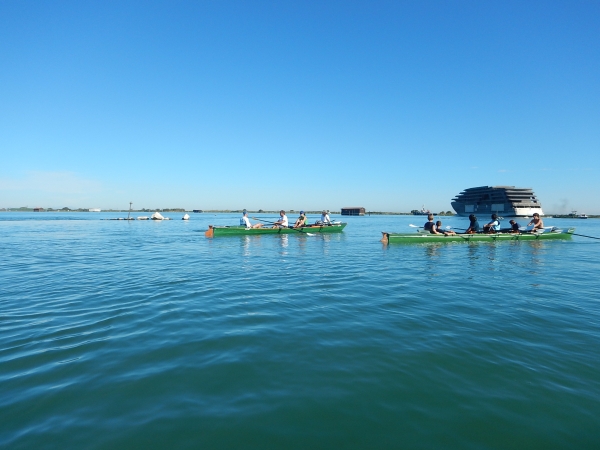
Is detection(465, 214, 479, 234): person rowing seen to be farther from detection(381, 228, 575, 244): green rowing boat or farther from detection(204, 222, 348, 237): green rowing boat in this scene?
detection(204, 222, 348, 237): green rowing boat

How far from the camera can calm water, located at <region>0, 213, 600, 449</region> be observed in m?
3.80

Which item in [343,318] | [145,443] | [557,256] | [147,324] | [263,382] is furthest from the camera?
[557,256]

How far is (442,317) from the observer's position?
7789mm

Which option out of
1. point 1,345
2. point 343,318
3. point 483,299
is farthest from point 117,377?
point 483,299

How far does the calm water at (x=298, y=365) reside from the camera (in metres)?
3.80

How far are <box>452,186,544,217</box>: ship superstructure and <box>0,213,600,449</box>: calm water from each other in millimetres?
117185

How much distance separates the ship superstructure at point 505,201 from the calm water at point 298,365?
117 metres

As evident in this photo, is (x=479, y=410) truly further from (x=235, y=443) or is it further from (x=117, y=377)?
(x=117, y=377)

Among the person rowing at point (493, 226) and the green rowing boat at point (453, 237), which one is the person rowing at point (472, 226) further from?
the person rowing at point (493, 226)

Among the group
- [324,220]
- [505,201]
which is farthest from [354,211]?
[324,220]

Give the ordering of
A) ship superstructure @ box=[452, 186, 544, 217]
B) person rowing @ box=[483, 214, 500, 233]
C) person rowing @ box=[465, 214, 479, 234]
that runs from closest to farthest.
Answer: person rowing @ box=[465, 214, 479, 234] → person rowing @ box=[483, 214, 500, 233] → ship superstructure @ box=[452, 186, 544, 217]

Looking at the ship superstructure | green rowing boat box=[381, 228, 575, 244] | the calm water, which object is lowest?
the calm water

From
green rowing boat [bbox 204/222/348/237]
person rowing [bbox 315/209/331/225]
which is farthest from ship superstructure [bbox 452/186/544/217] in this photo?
green rowing boat [bbox 204/222/348/237]

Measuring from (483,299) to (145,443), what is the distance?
9.50 m
